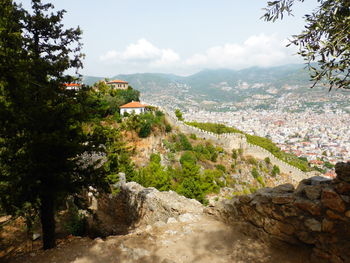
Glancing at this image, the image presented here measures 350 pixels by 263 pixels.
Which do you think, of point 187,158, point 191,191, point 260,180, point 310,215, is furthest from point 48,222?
point 260,180

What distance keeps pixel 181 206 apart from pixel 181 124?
2276 centimetres

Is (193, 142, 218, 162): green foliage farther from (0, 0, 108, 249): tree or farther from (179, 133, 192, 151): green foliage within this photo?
(0, 0, 108, 249): tree

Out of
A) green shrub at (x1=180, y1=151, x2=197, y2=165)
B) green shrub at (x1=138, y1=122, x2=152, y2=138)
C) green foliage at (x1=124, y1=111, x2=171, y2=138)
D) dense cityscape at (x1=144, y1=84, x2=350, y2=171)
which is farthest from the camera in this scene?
dense cityscape at (x1=144, y1=84, x2=350, y2=171)

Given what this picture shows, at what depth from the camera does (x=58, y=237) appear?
8703 millimetres

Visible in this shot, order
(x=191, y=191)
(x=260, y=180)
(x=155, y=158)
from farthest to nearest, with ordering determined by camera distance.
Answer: (x=260, y=180) < (x=155, y=158) < (x=191, y=191)

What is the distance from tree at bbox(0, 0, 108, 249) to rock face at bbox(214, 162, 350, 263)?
14.4ft

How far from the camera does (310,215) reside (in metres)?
4.43

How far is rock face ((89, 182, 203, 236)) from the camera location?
8.37 meters

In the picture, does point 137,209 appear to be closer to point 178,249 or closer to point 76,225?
point 76,225

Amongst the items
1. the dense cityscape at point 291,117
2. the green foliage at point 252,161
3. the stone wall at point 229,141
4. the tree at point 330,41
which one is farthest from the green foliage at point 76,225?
the dense cityscape at point 291,117

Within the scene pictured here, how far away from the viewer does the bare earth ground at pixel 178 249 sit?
4.87 meters

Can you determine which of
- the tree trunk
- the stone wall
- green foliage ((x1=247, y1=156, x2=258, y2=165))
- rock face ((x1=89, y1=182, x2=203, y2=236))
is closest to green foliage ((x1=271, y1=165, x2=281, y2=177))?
the stone wall

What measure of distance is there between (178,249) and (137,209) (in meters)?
4.31

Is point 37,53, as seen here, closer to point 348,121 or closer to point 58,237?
point 58,237
